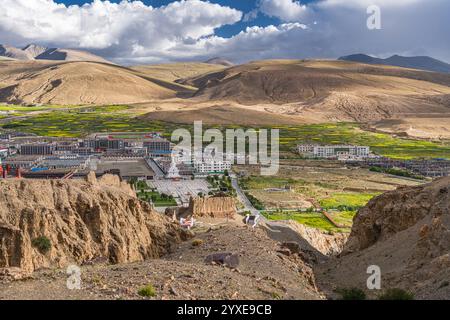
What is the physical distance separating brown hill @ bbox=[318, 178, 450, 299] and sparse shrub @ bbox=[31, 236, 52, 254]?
11949 mm

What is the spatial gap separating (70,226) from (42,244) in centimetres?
197

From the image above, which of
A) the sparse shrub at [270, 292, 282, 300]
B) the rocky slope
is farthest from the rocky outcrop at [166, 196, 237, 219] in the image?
the sparse shrub at [270, 292, 282, 300]

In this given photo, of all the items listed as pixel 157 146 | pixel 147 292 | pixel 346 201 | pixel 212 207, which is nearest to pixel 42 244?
pixel 147 292

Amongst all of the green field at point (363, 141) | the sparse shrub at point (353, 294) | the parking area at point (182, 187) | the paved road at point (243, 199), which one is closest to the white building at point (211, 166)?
the paved road at point (243, 199)

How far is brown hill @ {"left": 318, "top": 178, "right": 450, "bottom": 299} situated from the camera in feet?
68.4

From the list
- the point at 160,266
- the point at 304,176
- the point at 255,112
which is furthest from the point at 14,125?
the point at 160,266

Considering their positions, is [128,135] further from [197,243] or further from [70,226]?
[70,226]

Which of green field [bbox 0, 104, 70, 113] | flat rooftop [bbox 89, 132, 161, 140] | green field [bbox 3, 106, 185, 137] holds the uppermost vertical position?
green field [bbox 0, 104, 70, 113]

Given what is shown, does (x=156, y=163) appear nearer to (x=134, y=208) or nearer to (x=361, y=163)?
(x=361, y=163)

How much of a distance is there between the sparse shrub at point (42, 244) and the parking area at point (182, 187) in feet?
108

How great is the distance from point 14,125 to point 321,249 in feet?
365

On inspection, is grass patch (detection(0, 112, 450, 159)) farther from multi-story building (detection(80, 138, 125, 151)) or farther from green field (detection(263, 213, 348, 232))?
green field (detection(263, 213, 348, 232))

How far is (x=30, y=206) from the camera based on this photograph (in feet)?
68.9

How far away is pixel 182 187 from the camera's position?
204 feet
